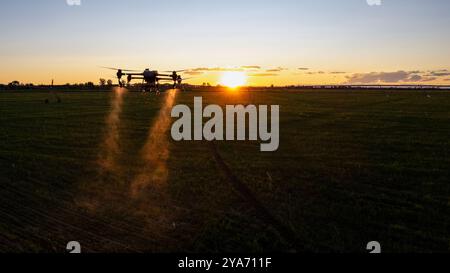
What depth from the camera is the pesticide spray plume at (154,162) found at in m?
17.3

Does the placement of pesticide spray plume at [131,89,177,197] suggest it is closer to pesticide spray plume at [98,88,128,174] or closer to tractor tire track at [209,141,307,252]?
pesticide spray plume at [98,88,128,174]

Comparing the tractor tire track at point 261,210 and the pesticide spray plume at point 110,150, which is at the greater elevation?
the pesticide spray plume at point 110,150

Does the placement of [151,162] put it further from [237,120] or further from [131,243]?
[237,120]

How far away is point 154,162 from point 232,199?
292 inches

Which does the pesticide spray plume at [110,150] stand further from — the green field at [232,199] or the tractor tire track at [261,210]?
the tractor tire track at [261,210]

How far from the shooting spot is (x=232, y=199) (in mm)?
15406

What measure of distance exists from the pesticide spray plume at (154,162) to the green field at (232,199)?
0.37 metres

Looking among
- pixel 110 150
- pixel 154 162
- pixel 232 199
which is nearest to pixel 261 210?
pixel 232 199

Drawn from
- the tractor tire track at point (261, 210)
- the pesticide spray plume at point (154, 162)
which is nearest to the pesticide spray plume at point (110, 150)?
the pesticide spray plume at point (154, 162)

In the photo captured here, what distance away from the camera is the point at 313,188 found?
16.6 metres

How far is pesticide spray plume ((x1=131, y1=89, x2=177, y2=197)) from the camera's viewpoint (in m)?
17.3

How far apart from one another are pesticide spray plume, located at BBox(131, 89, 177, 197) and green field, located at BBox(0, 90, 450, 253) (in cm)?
37

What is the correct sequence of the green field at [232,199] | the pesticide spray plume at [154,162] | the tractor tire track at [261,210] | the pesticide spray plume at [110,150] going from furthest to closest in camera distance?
the pesticide spray plume at [110,150] → the pesticide spray plume at [154,162] → the green field at [232,199] → the tractor tire track at [261,210]
